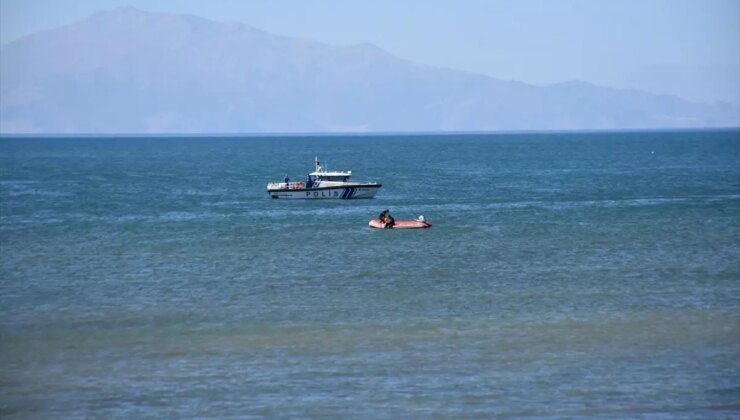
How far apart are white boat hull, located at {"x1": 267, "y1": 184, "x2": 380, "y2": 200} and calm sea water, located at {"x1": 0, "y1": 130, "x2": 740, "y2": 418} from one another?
7973 millimetres

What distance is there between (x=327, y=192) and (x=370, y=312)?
51.1 meters

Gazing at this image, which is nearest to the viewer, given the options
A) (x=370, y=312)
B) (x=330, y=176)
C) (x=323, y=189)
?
(x=370, y=312)

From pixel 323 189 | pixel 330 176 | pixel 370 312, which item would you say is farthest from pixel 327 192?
pixel 370 312

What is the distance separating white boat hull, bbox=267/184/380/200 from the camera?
90.9 metres

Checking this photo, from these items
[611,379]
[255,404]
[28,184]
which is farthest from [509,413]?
[28,184]

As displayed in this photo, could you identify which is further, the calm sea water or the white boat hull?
the white boat hull

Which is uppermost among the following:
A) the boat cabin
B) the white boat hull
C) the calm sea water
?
the boat cabin

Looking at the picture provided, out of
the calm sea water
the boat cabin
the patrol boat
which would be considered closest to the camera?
the calm sea water

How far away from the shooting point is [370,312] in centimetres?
4047

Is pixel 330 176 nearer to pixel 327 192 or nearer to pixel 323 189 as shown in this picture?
pixel 327 192

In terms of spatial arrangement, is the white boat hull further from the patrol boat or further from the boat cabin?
the boat cabin

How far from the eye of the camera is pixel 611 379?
30.9 meters

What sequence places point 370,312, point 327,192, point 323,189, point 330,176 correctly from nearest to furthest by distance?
point 370,312, point 323,189, point 327,192, point 330,176

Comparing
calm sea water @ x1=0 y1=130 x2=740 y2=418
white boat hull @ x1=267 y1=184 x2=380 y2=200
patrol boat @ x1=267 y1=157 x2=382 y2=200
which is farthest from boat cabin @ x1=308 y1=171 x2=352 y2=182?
calm sea water @ x1=0 y1=130 x2=740 y2=418
